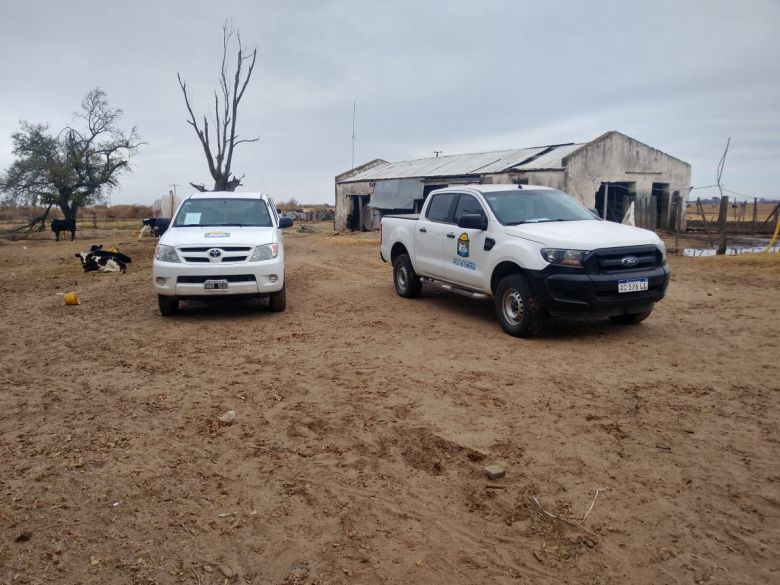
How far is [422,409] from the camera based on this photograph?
16.3ft

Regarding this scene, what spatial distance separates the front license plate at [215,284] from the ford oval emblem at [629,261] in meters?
5.16

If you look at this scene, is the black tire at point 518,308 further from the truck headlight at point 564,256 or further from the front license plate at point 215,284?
the front license plate at point 215,284

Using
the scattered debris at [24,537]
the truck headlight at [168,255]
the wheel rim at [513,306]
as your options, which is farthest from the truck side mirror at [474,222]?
the scattered debris at [24,537]

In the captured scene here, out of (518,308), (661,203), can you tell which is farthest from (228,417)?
(661,203)

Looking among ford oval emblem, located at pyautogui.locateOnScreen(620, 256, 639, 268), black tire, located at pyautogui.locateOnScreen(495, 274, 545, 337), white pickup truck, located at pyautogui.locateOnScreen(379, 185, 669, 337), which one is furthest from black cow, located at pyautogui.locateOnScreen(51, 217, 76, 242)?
ford oval emblem, located at pyautogui.locateOnScreen(620, 256, 639, 268)

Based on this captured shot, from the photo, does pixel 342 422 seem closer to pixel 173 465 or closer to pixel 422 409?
pixel 422 409

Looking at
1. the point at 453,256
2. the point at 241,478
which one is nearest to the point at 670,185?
the point at 453,256

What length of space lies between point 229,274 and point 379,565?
6234 millimetres

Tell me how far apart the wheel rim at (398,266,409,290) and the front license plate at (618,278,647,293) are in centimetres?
398

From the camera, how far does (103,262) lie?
1538 centimetres

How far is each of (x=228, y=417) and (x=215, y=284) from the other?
13.6 ft

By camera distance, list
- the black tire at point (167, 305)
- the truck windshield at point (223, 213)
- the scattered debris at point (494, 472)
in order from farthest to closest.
A: the truck windshield at point (223, 213) < the black tire at point (167, 305) < the scattered debris at point (494, 472)

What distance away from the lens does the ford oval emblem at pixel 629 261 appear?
7.04 meters

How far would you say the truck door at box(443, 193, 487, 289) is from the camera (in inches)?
320
